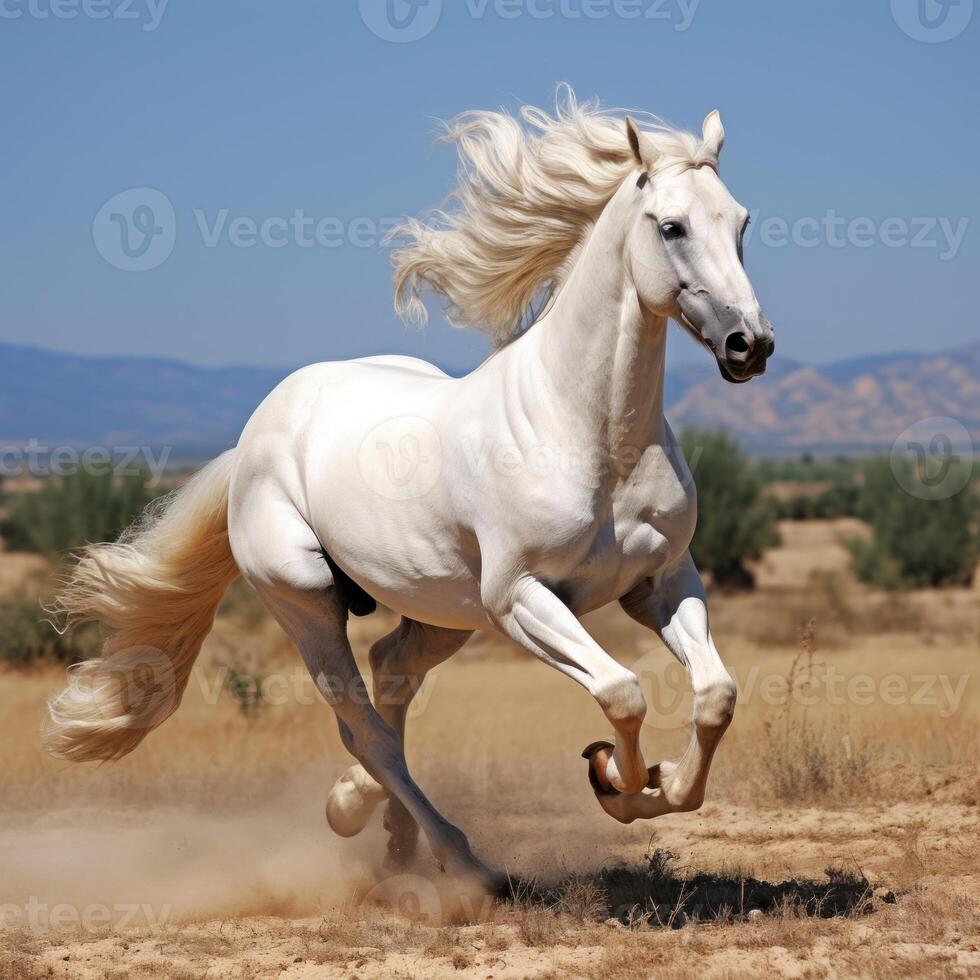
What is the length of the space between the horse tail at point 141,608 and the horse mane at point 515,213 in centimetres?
177

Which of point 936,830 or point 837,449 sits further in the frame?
point 837,449

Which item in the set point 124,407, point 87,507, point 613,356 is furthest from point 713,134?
point 124,407

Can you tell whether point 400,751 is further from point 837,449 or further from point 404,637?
point 837,449

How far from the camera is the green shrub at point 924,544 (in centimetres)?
2616

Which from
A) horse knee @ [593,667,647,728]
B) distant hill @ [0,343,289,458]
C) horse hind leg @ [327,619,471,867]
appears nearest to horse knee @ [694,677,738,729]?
horse knee @ [593,667,647,728]

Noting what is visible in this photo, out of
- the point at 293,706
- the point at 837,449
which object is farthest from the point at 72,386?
the point at 293,706

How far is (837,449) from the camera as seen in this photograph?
159875 millimetres

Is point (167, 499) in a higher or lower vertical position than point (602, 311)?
lower

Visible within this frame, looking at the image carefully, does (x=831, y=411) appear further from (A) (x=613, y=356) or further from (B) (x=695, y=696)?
(B) (x=695, y=696)

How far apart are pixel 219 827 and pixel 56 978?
2934 millimetres

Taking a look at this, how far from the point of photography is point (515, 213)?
5590 mm

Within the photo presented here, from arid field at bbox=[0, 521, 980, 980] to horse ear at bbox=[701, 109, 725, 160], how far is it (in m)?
2.73

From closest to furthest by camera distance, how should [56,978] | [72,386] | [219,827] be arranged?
1. [56,978]
2. [219,827]
3. [72,386]

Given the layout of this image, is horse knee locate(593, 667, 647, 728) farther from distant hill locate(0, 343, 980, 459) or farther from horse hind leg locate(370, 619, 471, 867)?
distant hill locate(0, 343, 980, 459)
